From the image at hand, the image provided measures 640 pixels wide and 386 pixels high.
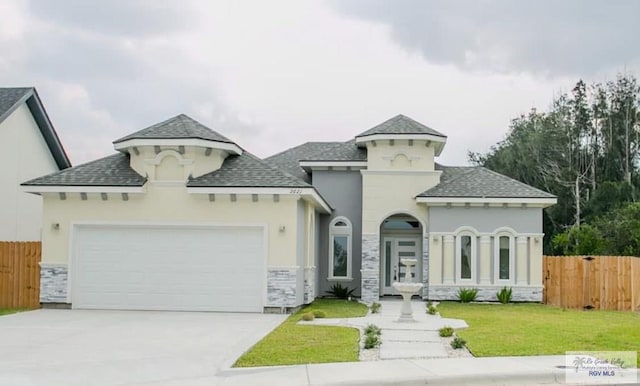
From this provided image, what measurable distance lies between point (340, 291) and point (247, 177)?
8007mm

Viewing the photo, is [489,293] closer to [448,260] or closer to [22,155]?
[448,260]

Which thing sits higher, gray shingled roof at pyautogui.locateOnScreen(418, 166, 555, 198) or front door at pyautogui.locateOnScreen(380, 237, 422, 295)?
gray shingled roof at pyautogui.locateOnScreen(418, 166, 555, 198)

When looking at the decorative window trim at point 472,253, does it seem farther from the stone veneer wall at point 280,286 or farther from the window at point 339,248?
the stone veneer wall at point 280,286

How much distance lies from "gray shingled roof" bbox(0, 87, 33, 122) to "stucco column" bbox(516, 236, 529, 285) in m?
17.5

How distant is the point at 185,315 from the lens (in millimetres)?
18828

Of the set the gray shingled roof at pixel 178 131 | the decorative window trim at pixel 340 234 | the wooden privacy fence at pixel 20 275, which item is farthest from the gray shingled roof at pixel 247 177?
the decorative window trim at pixel 340 234

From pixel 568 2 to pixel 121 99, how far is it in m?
14.9

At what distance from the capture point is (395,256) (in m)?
27.8

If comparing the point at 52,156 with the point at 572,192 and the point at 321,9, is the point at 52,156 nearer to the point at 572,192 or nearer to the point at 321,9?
the point at 321,9

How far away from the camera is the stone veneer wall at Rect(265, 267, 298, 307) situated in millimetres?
19719

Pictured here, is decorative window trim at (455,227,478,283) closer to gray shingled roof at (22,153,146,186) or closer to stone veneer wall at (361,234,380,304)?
stone veneer wall at (361,234,380,304)

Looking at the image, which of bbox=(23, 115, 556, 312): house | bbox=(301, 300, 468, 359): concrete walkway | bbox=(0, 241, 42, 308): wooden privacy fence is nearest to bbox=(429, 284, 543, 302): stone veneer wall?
bbox=(301, 300, 468, 359): concrete walkway

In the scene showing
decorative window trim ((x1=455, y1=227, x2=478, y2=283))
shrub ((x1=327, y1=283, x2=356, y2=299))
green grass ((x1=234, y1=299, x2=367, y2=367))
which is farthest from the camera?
shrub ((x1=327, y1=283, x2=356, y2=299))

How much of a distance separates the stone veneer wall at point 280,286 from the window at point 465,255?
298 inches
